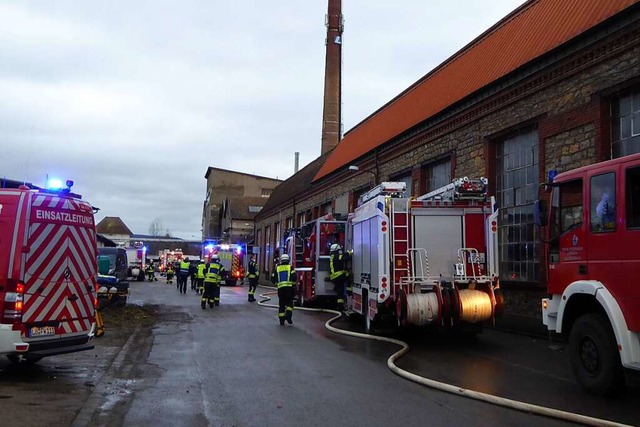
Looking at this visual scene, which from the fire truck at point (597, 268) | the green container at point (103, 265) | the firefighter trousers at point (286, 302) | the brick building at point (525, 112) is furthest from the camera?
Result: the green container at point (103, 265)

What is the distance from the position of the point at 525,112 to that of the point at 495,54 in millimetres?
3190

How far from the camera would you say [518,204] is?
1559cm

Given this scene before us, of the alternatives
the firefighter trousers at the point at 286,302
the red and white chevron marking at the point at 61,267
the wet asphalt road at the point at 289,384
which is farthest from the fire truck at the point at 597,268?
the firefighter trousers at the point at 286,302

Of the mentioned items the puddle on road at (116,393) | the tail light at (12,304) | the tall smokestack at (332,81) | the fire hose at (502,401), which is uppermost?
the tall smokestack at (332,81)

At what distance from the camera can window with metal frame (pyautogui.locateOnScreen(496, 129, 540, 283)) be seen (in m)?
14.9

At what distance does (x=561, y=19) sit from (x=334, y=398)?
39.6 ft

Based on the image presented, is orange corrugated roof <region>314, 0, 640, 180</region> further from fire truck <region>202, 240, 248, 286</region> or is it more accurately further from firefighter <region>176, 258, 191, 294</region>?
fire truck <region>202, 240, 248, 286</region>

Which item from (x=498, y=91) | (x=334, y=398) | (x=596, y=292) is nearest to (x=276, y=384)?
(x=334, y=398)

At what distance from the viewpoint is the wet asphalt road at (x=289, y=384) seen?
592 cm

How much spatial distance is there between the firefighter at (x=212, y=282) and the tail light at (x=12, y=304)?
474 inches

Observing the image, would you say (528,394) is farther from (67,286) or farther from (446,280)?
(67,286)

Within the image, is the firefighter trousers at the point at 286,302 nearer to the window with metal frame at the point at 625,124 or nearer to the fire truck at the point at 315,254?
the fire truck at the point at 315,254

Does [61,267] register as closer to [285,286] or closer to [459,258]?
[459,258]

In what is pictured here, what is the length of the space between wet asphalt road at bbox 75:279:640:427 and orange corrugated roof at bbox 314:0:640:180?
24.5ft
